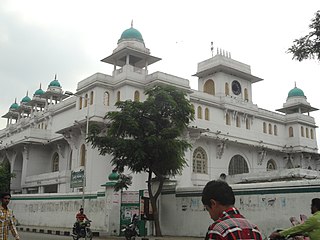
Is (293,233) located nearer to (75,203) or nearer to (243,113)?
(75,203)

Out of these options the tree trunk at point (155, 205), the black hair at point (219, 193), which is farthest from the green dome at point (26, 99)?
the black hair at point (219, 193)

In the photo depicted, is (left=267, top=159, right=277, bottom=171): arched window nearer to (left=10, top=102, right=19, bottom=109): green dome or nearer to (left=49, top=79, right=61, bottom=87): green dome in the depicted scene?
(left=49, top=79, right=61, bottom=87): green dome

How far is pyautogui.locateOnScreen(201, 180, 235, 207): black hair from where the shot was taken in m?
2.75

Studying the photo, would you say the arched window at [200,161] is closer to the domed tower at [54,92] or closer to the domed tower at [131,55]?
the domed tower at [131,55]

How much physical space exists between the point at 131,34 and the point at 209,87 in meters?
11.1

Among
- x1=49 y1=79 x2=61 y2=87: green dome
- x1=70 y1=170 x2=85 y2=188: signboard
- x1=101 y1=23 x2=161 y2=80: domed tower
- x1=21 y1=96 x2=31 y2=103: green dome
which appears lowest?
x1=70 y1=170 x2=85 y2=188: signboard

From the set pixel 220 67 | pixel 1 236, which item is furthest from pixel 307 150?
pixel 1 236

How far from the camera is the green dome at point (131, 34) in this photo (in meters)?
33.4

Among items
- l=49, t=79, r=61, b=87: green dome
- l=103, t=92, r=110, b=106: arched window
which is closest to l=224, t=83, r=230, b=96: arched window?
l=103, t=92, r=110, b=106: arched window

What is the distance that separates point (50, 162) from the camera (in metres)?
41.4

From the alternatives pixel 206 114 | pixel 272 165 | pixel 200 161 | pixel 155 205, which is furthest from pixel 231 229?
pixel 272 165

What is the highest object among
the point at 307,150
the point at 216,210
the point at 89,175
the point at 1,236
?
the point at 307,150

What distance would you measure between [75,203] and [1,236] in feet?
60.4

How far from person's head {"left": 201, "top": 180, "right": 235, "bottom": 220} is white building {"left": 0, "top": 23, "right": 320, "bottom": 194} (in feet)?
84.0
